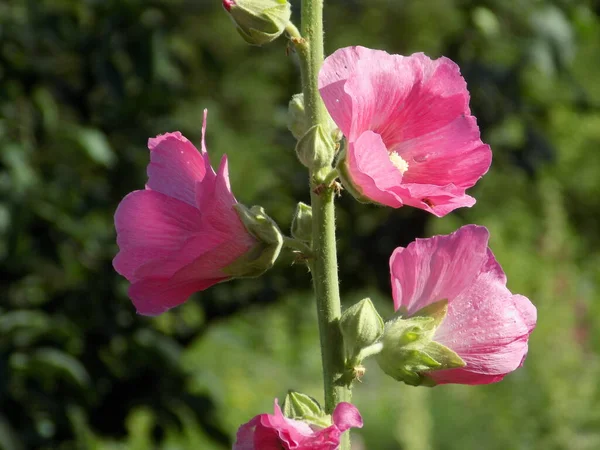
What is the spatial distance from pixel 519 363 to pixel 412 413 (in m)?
2.99

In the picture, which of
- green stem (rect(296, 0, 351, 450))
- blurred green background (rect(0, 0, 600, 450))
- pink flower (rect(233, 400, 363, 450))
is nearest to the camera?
pink flower (rect(233, 400, 363, 450))

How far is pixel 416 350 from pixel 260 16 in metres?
0.42

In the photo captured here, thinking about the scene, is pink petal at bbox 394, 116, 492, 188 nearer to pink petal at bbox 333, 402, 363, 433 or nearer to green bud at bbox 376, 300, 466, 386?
green bud at bbox 376, 300, 466, 386

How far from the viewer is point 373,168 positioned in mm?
1012

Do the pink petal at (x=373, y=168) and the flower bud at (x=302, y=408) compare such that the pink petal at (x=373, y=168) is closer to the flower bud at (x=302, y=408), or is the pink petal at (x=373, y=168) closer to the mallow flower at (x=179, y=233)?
the mallow flower at (x=179, y=233)

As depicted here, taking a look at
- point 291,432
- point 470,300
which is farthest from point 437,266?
point 291,432

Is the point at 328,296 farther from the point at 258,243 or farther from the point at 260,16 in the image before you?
the point at 260,16

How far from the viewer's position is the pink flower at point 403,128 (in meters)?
0.99

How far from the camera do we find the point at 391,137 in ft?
3.59

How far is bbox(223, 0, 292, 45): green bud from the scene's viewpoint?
1.07 meters


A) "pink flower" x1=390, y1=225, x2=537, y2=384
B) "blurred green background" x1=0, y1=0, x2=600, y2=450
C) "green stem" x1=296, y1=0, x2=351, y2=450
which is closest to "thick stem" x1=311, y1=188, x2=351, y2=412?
"green stem" x1=296, y1=0, x2=351, y2=450

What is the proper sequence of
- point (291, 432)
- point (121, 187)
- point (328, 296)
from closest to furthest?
point (291, 432) → point (328, 296) → point (121, 187)

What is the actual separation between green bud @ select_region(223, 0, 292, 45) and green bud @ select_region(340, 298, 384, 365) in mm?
326

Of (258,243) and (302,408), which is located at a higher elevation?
(258,243)
